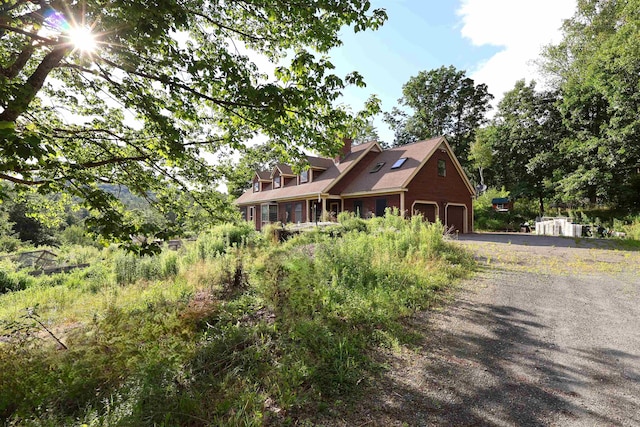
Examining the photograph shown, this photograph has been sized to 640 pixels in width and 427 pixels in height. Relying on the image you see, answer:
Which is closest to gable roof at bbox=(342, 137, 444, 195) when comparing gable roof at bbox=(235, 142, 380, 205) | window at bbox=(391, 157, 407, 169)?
window at bbox=(391, 157, 407, 169)

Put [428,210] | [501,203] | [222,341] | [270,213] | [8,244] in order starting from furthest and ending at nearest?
1. [501,203]
2. [270,213]
3. [8,244]
4. [428,210]
5. [222,341]

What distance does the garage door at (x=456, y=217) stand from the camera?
20.3m

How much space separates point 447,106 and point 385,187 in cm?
2487

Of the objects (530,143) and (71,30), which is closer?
(71,30)

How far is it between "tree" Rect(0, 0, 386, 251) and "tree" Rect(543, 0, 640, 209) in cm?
2132

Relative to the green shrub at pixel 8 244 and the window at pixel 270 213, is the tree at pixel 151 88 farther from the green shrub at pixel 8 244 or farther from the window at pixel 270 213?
the green shrub at pixel 8 244

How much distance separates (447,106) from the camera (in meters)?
37.0

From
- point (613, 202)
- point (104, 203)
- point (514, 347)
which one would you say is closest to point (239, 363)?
point (104, 203)

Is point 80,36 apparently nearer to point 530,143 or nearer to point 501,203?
point 530,143

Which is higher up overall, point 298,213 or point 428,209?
point 428,209

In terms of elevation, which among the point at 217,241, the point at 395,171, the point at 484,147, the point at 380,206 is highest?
the point at 484,147

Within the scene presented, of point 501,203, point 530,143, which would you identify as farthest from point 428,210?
point 501,203

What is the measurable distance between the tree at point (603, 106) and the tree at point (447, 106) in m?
9.62

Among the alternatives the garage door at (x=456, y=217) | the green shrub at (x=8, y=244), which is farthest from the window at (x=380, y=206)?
the green shrub at (x=8, y=244)
